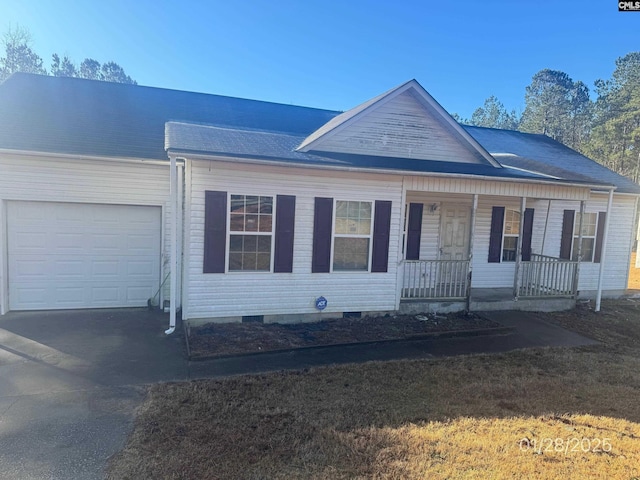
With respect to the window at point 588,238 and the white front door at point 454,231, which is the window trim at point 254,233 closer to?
the white front door at point 454,231

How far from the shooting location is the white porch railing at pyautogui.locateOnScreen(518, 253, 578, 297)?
31.7ft

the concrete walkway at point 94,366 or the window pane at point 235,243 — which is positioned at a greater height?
the window pane at point 235,243

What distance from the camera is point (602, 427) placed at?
4.16 m

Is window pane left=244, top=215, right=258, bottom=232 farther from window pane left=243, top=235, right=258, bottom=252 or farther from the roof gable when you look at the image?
the roof gable

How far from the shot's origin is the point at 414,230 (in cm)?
993

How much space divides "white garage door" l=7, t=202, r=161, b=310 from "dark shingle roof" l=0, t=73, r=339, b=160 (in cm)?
125

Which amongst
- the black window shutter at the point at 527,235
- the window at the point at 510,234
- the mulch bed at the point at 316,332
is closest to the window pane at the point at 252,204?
the mulch bed at the point at 316,332

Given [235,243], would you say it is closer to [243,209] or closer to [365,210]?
[243,209]

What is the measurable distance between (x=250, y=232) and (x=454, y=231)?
5804mm

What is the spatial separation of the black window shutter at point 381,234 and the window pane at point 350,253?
17 centimetres

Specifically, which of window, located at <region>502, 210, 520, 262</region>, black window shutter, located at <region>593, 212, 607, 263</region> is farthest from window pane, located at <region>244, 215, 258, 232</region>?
black window shutter, located at <region>593, 212, 607, 263</region>

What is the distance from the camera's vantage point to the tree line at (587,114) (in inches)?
1200

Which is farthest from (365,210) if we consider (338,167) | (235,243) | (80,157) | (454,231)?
(80,157)
